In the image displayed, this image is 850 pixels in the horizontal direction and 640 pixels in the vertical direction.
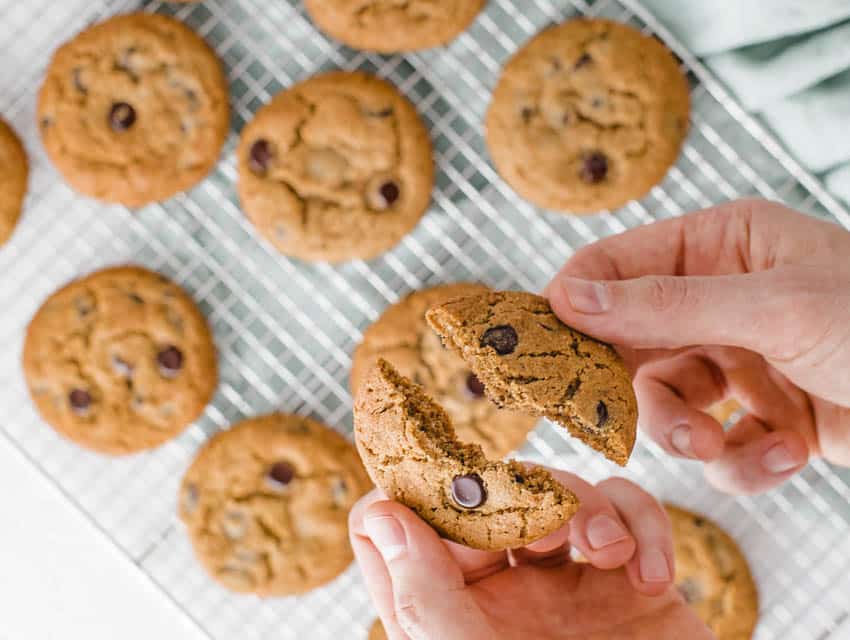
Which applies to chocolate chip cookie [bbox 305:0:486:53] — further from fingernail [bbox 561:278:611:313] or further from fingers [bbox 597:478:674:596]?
fingers [bbox 597:478:674:596]

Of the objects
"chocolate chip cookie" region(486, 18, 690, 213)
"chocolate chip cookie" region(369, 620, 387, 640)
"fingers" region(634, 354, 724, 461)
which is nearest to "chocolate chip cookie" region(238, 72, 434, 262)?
"chocolate chip cookie" region(486, 18, 690, 213)

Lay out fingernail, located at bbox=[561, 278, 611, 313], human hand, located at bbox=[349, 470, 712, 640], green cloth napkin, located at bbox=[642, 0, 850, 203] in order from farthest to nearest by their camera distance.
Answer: green cloth napkin, located at bbox=[642, 0, 850, 203] → human hand, located at bbox=[349, 470, 712, 640] → fingernail, located at bbox=[561, 278, 611, 313]

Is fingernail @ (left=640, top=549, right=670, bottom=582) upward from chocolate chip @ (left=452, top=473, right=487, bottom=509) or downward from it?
downward

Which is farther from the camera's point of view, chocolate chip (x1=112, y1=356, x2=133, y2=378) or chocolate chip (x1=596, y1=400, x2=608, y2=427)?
chocolate chip (x1=112, y1=356, x2=133, y2=378)

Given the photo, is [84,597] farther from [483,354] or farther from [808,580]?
[808,580]

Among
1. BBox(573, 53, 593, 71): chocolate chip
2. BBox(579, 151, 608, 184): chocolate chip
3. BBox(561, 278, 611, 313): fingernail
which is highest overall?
BBox(573, 53, 593, 71): chocolate chip

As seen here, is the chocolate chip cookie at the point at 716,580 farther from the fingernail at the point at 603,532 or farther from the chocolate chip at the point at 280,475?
the chocolate chip at the point at 280,475

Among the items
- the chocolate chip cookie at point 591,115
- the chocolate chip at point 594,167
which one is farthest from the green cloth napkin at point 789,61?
the chocolate chip at point 594,167

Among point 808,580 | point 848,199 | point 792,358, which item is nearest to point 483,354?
point 792,358
